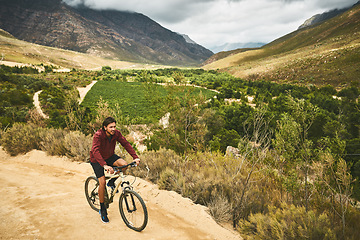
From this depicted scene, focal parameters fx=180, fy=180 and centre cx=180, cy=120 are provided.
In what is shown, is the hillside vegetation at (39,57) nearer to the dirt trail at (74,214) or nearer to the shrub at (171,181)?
the dirt trail at (74,214)

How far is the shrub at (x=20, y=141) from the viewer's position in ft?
28.2

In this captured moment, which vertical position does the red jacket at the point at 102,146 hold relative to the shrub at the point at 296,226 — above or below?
above

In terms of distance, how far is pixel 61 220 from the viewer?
12.7 feet

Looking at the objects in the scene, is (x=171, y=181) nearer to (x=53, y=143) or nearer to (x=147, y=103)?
(x=53, y=143)

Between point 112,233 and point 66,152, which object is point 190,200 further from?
point 66,152

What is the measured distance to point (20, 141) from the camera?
8.66 meters

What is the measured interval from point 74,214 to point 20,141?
7.02 m

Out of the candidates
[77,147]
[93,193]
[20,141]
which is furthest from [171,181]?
[20,141]

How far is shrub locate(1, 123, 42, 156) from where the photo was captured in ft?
28.2

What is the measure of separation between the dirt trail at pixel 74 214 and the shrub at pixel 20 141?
2703 mm

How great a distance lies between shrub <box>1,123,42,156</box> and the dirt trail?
270 cm

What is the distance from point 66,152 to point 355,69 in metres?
53.5

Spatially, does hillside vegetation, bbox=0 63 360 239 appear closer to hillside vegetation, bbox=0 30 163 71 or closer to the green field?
the green field

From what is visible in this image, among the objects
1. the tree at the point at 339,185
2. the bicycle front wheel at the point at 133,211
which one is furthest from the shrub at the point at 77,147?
the tree at the point at 339,185
